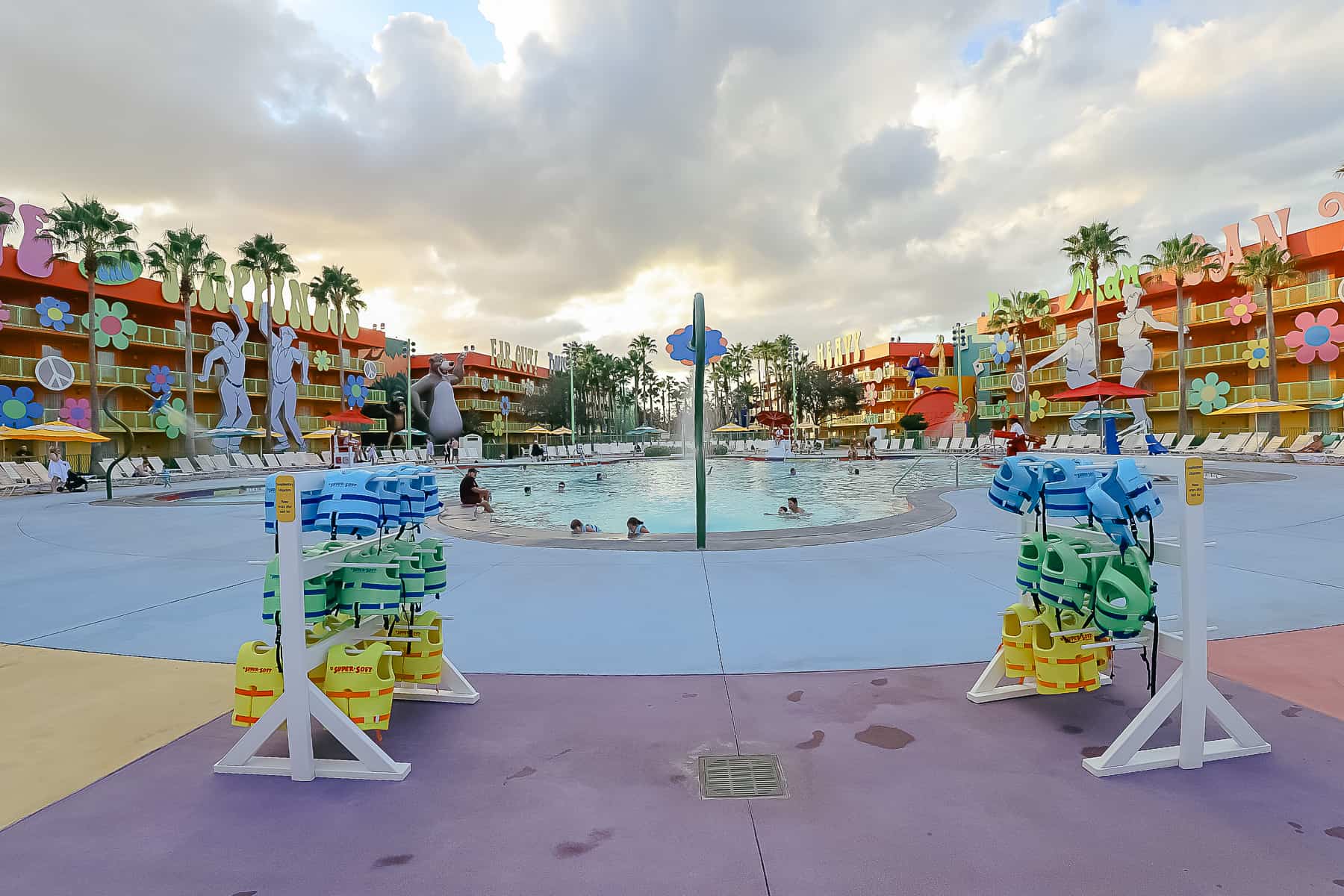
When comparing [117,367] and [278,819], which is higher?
[117,367]

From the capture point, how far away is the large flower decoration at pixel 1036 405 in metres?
50.0

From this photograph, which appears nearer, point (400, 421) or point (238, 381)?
point (238, 381)

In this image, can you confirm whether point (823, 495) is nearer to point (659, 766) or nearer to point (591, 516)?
point (591, 516)

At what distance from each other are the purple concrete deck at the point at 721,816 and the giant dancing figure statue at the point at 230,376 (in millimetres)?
41285

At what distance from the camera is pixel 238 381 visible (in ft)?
129

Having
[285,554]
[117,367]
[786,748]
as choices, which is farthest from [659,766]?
[117,367]

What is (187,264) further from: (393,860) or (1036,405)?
(1036,405)

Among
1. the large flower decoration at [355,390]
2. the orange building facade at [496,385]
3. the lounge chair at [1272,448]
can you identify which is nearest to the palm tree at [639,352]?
the orange building facade at [496,385]

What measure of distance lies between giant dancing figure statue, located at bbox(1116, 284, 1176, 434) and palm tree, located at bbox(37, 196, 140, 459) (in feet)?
176

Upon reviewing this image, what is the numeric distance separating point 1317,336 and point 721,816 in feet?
148

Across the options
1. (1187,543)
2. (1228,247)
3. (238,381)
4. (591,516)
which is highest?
(1228,247)

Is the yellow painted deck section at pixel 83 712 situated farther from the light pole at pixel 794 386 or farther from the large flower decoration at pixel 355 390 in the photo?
the light pole at pixel 794 386

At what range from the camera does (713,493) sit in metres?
22.1

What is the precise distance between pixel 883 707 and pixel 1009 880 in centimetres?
150
